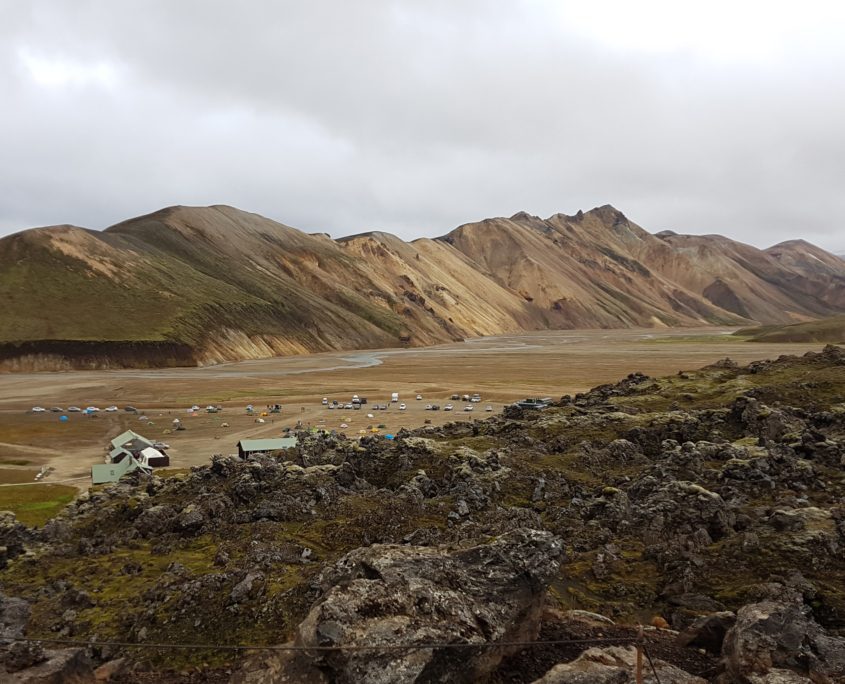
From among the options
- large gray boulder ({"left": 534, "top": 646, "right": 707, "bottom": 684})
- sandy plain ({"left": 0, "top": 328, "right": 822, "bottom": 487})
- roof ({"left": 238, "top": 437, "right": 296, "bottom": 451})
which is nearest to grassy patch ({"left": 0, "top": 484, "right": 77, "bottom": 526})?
sandy plain ({"left": 0, "top": 328, "right": 822, "bottom": 487})

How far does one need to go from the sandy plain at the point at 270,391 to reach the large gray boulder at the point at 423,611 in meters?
46.9

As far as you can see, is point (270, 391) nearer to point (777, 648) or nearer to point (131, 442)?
point (131, 442)

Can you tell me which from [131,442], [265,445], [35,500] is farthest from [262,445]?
[131,442]

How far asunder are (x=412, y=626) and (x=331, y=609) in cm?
181

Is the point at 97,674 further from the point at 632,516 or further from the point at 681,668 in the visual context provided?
the point at 632,516

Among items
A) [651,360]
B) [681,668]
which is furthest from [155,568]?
[651,360]

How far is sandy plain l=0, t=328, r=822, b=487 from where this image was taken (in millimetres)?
64500

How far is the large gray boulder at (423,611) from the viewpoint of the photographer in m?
11.0

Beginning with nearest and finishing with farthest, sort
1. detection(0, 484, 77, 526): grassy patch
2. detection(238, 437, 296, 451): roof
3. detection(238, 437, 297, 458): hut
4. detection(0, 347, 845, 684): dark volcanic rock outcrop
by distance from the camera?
detection(0, 347, 845, 684): dark volcanic rock outcrop < detection(0, 484, 77, 526): grassy patch < detection(238, 437, 297, 458): hut < detection(238, 437, 296, 451): roof

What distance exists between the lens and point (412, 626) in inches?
452

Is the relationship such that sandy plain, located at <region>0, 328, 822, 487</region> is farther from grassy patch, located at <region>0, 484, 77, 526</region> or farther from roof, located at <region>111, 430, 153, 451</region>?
roof, located at <region>111, 430, 153, 451</region>

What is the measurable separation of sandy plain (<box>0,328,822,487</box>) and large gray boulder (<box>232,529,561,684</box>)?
46863mm

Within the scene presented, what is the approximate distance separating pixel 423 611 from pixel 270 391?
98.6m

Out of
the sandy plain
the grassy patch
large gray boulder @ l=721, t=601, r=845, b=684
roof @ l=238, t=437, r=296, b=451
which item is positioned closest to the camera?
large gray boulder @ l=721, t=601, r=845, b=684
